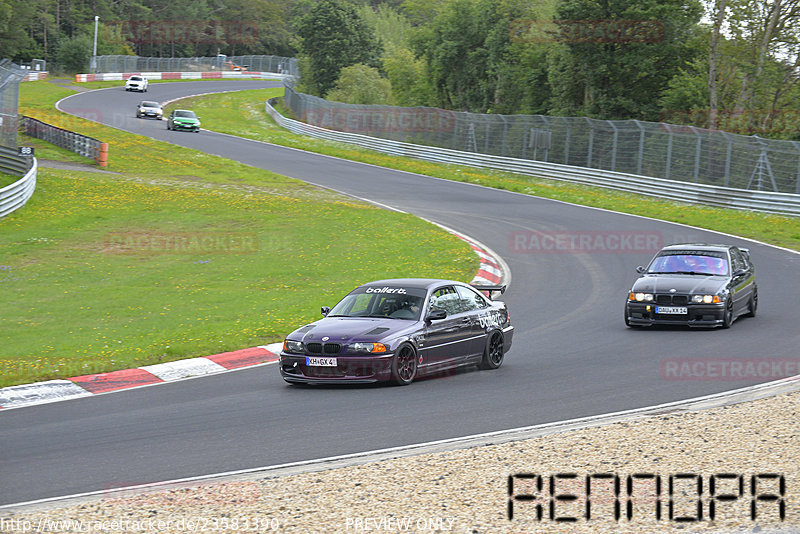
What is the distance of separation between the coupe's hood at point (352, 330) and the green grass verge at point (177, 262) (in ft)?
9.49

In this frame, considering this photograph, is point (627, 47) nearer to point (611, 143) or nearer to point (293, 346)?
point (611, 143)

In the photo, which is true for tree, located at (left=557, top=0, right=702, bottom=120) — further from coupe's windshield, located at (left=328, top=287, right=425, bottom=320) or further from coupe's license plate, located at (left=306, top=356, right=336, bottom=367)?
coupe's license plate, located at (left=306, top=356, right=336, bottom=367)

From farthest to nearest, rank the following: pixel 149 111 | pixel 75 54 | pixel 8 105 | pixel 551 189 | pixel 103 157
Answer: pixel 75 54, pixel 149 111, pixel 103 157, pixel 551 189, pixel 8 105

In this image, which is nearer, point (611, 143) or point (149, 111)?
point (611, 143)

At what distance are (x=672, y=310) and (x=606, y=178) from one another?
24.0 m

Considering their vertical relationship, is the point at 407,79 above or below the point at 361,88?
above

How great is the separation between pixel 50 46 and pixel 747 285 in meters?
111

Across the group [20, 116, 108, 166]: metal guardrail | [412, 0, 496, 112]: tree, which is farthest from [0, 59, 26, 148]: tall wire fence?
[412, 0, 496, 112]: tree

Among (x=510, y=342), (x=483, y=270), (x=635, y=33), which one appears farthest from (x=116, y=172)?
(x=510, y=342)

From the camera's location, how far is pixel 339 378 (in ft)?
37.6

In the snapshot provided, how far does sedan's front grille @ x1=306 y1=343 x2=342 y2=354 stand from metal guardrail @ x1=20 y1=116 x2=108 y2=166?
32981 millimetres

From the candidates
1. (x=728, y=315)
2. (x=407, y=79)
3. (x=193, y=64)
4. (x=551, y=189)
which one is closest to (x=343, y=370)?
(x=728, y=315)

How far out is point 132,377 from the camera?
41.5 feet

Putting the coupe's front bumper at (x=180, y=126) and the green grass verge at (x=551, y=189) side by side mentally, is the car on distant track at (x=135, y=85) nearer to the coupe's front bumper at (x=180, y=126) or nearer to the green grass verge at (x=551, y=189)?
the green grass verge at (x=551, y=189)
